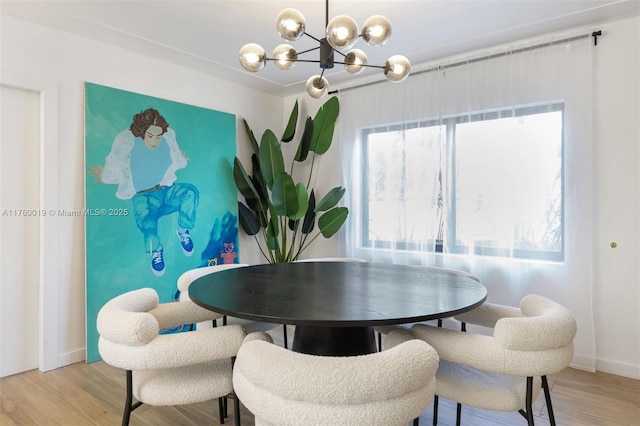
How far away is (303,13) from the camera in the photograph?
2520mm

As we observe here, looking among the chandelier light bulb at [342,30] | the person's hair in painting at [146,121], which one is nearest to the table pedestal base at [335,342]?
the chandelier light bulb at [342,30]

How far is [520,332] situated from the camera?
134 cm

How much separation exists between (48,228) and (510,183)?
11.5 feet

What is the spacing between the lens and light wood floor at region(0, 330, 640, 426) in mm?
2037

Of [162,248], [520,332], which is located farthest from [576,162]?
[162,248]

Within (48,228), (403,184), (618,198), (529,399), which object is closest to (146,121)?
(48,228)

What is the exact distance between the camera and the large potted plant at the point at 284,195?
357cm

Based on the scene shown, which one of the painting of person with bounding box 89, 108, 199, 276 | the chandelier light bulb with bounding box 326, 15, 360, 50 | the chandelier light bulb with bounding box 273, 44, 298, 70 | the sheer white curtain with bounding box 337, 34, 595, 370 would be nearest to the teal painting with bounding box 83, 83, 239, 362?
the painting of person with bounding box 89, 108, 199, 276

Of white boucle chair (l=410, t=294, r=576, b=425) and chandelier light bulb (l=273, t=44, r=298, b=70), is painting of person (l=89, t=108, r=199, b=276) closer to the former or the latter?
chandelier light bulb (l=273, t=44, r=298, b=70)

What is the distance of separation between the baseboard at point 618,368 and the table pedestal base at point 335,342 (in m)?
2.02

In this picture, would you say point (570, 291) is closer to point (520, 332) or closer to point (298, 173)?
point (520, 332)

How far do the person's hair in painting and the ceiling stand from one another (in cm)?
52

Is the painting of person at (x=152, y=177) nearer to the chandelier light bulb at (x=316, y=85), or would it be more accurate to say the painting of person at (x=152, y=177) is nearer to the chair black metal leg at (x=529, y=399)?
the chandelier light bulb at (x=316, y=85)

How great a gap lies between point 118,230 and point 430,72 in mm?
3011
